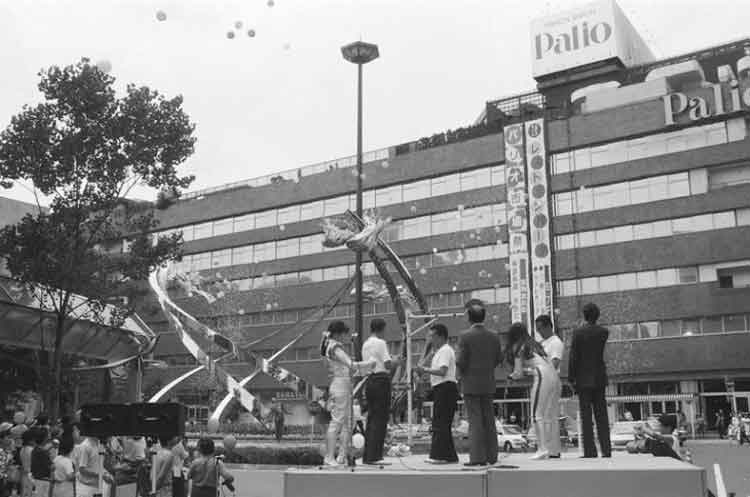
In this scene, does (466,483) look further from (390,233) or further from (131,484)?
(390,233)

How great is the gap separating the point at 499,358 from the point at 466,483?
2.06 metres

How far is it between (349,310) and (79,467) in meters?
45.3

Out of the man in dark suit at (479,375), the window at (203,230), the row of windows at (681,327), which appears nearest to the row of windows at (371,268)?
the window at (203,230)

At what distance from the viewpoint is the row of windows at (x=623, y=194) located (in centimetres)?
4438

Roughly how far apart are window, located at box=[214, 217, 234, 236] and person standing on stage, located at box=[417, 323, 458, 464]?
54469 mm

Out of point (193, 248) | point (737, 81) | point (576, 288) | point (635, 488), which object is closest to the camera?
point (635, 488)

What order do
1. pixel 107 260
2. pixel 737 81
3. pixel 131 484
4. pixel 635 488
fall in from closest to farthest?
pixel 635 488 → pixel 131 484 → pixel 107 260 → pixel 737 81

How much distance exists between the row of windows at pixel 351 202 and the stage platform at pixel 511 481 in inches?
1715

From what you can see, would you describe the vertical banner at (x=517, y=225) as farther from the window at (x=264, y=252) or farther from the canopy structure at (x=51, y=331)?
the canopy structure at (x=51, y=331)

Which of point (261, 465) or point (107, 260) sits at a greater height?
point (107, 260)


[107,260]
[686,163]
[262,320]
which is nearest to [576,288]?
[686,163]

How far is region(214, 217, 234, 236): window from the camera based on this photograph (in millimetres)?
62344

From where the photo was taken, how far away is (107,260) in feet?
65.2

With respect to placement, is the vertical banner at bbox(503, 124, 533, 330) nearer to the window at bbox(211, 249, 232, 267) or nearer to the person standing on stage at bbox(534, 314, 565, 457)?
the window at bbox(211, 249, 232, 267)
